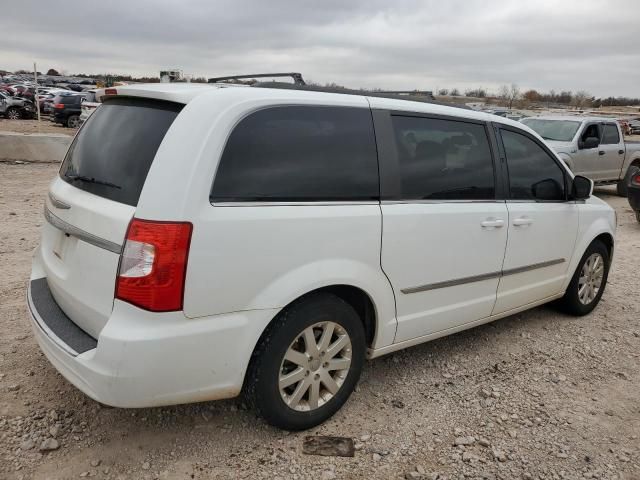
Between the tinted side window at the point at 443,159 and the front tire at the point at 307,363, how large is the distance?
808mm

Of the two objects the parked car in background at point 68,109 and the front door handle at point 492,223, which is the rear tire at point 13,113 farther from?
the front door handle at point 492,223

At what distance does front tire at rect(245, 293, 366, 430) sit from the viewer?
2547 mm

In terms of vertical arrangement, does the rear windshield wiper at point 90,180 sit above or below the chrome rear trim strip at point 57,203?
above

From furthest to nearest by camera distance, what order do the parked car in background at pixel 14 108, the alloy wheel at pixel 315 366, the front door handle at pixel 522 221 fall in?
1. the parked car in background at pixel 14 108
2. the front door handle at pixel 522 221
3. the alloy wheel at pixel 315 366

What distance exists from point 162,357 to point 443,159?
2011 mm

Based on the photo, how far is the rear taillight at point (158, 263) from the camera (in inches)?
86.0

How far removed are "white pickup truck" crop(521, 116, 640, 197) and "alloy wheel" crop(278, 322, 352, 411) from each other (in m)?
9.31

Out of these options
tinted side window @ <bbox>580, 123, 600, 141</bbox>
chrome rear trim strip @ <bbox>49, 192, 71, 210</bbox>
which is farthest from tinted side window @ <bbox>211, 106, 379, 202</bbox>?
tinted side window @ <bbox>580, 123, 600, 141</bbox>

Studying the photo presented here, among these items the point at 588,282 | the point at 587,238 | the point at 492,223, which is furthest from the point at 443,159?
the point at 588,282

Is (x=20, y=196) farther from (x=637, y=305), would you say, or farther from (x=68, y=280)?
(x=637, y=305)

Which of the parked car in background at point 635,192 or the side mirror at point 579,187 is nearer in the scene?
the side mirror at point 579,187

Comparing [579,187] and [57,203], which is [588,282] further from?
[57,203]

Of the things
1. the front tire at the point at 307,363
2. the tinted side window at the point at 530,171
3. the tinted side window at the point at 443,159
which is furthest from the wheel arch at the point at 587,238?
the front tire at the point at 307,363

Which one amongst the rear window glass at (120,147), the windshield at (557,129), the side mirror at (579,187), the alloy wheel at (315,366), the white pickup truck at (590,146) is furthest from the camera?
the windshield at (557,129)
